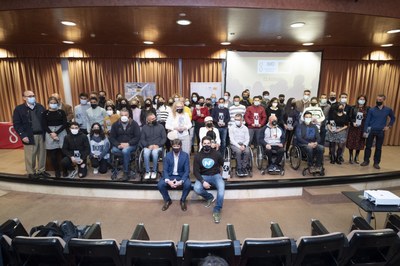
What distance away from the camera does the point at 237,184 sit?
3869 mm

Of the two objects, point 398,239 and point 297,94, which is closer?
point 398,239

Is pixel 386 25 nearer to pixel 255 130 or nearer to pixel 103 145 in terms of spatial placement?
pixel 255 130

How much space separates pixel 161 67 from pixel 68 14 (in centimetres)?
380

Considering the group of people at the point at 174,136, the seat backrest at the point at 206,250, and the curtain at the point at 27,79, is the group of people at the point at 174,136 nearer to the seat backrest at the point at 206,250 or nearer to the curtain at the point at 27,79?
the seat backrest at the point at 206,250

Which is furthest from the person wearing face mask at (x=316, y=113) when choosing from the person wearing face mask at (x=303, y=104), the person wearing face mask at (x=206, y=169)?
the person wearing face mask at (x=206, y=169)

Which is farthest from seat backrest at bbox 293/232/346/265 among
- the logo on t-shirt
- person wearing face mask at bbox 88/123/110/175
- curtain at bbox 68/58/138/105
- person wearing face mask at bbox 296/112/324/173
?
curtain at bbox 68/58/138/105

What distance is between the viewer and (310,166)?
14.1 feet

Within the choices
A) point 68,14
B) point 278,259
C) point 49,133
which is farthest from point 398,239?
point 49,133

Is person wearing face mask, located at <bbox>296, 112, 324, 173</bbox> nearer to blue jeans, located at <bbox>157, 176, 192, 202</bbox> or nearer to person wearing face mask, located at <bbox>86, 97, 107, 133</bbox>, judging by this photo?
blue jeans, located at <bbox>157, 176, 192, 202</bbox>

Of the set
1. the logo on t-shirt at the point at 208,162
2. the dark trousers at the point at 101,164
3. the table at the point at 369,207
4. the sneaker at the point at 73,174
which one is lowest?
the sneaker at the point at 73,174

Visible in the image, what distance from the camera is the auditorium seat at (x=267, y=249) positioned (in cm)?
177

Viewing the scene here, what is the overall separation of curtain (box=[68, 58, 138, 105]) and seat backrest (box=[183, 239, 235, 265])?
242 inches

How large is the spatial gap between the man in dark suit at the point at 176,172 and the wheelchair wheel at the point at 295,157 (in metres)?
2.15

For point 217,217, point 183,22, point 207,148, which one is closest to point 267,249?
point 217,217
